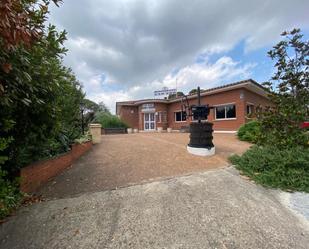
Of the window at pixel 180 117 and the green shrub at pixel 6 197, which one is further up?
the window at pixel 180 117

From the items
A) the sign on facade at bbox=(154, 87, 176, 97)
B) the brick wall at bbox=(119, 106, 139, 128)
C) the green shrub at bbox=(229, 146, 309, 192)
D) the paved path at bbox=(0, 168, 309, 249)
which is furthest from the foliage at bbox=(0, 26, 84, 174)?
the sign on facade at bbox=(154, 87, 176, 97)

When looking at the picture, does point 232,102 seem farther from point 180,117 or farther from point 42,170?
point 42,170

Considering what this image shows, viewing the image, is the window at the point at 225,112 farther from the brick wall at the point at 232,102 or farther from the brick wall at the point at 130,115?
the brick wall at the point at 130,115

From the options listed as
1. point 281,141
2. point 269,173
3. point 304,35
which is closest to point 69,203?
point 269,173

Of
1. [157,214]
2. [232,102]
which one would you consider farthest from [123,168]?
[232,102]

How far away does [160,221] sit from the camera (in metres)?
2.91

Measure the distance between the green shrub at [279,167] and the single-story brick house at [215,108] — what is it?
4.56 metres

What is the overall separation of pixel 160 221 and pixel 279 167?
3.85 metres

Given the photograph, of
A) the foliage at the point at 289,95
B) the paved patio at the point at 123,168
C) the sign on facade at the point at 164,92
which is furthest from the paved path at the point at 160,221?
the sign on facade at the point at 164,92

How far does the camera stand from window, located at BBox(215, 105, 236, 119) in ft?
50.9

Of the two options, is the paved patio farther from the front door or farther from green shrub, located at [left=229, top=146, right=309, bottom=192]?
the front door

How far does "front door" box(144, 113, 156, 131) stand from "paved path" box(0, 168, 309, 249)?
18830mm

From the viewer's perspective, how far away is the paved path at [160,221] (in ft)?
8.21

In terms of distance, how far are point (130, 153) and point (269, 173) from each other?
4.78 m
